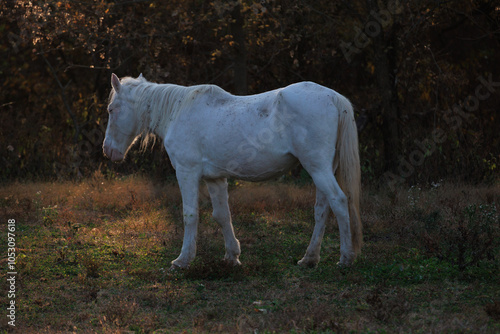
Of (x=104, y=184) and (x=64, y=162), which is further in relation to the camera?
(x=64, y=162)

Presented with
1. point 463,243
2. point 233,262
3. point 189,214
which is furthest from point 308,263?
point 463,243

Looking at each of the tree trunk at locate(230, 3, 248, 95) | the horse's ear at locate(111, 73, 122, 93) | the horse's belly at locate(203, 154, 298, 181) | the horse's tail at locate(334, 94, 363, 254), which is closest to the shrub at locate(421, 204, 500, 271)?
the horse's tail at locate(334, 94, 363, 254)

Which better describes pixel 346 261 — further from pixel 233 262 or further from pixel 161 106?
pixel 161 106

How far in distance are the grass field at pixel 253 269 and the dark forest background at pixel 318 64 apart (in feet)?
6.45

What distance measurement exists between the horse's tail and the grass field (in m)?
0.42

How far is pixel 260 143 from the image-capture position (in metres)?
5.66

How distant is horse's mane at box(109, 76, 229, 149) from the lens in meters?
6.14

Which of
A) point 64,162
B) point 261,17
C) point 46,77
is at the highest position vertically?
point 261,17

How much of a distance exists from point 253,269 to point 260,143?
134cm

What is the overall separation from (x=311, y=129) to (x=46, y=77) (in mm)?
13894

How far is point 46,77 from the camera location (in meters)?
17.3

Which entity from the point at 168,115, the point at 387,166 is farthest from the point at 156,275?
the point at 387,166

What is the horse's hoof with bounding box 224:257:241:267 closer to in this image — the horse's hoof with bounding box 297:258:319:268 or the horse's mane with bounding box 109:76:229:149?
the horse's hoof with bounding box 297:258:319:268

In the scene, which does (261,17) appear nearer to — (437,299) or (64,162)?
(64,162)
